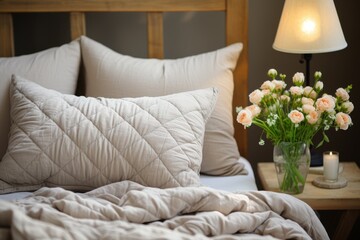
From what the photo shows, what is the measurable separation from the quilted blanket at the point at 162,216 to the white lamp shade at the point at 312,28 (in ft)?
2.23

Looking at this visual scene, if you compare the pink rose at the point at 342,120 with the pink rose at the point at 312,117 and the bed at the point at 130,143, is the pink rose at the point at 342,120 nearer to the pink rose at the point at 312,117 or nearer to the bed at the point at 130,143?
the pink rose at the point at 312,117

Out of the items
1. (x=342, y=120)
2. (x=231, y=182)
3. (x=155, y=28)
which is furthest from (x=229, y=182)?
(x=155, y=28)

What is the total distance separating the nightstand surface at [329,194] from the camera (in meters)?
2.23

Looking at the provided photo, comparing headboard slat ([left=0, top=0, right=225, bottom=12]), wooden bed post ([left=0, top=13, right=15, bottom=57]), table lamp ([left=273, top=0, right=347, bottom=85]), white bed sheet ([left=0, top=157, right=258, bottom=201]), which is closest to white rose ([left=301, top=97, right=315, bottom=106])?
table lamp ([left=273, top=0, right=347, bottom=85])

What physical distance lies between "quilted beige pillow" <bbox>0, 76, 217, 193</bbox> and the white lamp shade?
1.55ft

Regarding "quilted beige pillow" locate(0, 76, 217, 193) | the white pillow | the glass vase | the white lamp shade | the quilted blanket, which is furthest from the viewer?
the white pillow

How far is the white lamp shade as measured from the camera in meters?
2.37

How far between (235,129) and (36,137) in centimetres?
88

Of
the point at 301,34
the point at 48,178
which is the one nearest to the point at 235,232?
the point at 48,178

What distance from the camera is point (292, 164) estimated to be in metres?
2.27

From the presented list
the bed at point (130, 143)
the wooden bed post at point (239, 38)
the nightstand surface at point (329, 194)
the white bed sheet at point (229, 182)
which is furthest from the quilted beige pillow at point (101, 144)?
the wooden bed post at point (239, 38)

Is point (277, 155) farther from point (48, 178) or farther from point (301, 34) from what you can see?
point (48, 178)

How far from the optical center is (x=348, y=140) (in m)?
3.06

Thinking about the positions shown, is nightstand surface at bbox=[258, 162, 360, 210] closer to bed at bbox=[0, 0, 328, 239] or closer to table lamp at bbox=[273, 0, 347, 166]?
bed at bbox=[0, 0, 328, 239]
